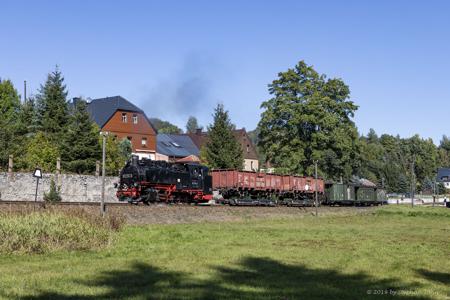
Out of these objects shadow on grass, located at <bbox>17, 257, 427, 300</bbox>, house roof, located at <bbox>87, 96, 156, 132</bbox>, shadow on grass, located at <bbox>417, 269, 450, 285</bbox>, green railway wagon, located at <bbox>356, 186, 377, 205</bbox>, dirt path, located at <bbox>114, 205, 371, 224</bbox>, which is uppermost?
house roof, located at <bbox>87, 96, 156, 132</bbox>

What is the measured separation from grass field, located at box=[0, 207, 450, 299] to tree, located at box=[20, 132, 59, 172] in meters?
26.5

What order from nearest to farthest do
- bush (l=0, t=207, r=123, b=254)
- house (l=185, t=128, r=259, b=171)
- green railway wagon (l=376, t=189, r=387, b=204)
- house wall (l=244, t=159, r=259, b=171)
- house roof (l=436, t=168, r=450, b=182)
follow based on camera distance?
bush (l=0, t=207, r=123, b=254), green railway wagon (l=376, t=189, r=387, b=204), house (l=185, t=128, r=259, b=171), house wall (l=244, t=159, r=259, b=171), house roof (l=436, t=168, r=450, b=182)

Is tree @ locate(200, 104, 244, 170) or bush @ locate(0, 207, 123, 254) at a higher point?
tree @ locate(200, 104, 244, 170)

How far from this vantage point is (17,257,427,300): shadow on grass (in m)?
10.1

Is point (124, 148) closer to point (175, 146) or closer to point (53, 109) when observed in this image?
point (53, 109)

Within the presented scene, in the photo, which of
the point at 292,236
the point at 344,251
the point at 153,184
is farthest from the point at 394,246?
the point at 153,184

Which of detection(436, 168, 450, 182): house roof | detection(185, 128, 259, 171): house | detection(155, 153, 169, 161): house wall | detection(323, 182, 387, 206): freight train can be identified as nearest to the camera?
detection(323, 182, 387, 206): freight train

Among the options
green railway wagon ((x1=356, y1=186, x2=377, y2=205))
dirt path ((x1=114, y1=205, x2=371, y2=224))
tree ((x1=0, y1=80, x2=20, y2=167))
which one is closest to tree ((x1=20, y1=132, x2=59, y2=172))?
tree ((x1=0, y1=80, x2=20, y2=167))

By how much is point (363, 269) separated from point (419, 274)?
1424 millimetres

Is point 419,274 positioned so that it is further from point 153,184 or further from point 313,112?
point 313,112

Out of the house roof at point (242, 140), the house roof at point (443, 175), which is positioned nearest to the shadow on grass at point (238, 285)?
the house roof at point (242, 140)

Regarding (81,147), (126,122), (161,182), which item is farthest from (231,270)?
(126,122)

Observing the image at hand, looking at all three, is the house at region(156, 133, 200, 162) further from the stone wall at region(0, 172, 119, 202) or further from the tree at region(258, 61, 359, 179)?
the stone wall at region(0, 172, 119, 202)

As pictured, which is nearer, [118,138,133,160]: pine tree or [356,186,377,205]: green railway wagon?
[118,138,133,160]: pine tree
